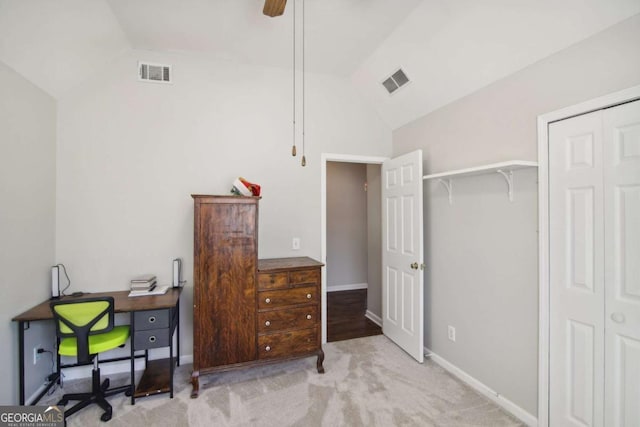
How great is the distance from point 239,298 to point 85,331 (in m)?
1.05

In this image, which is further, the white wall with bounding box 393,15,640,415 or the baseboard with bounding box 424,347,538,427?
the baseboard with bounding box 424,347,538,427

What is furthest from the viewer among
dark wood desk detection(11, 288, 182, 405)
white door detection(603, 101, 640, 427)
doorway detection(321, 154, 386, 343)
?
doorway detection(321, 154, 386, 343)

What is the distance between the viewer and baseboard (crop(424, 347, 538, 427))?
197 cm

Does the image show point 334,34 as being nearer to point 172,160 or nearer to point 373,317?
point 172,160

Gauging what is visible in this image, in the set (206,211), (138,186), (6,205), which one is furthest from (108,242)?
(206,211)

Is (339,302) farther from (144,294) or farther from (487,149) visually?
(487,149)

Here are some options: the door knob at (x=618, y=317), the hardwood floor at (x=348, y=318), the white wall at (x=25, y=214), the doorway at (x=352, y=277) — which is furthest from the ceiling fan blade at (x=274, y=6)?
the hardwood floor at (x=348, y=318)

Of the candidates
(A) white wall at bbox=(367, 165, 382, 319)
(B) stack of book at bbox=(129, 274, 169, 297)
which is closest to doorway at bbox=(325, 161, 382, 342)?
(A) white wall at bbox=(367, 165, 382, 319)

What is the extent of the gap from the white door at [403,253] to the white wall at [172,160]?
83cm

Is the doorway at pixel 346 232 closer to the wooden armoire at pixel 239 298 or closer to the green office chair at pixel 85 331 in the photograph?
the wooden armoire at pixel 239 298

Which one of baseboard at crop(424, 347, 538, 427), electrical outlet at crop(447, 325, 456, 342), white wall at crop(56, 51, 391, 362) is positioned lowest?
baseboard at crop(424, 347, 538, 427)

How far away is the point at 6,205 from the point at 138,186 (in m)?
0.88

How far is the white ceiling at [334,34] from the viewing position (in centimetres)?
176

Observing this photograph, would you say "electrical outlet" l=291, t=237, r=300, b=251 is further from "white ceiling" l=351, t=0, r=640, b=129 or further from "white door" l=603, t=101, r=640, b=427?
"white door" l=603, t=101, r=640, b=427
